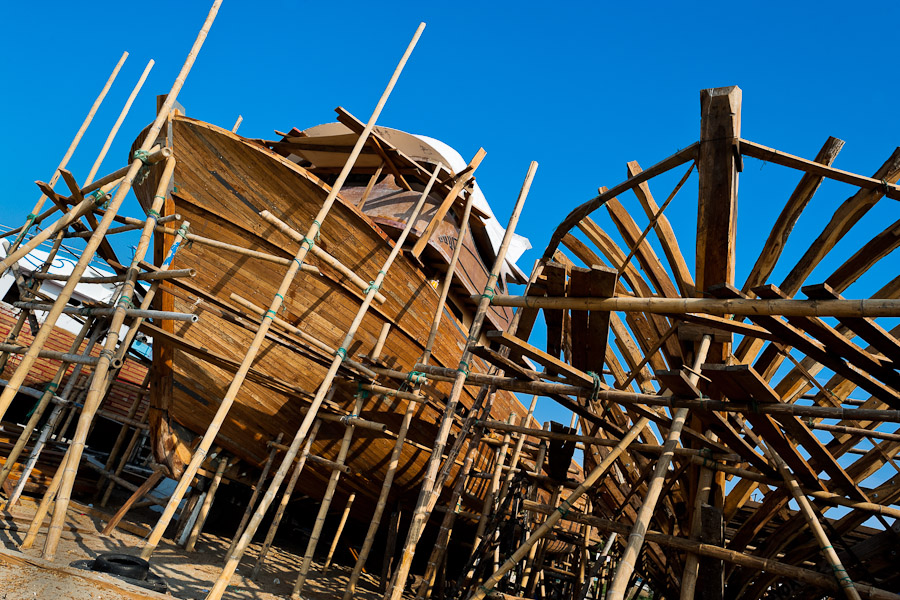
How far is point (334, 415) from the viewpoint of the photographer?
7469 millimetres

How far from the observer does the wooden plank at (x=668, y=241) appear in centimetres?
499

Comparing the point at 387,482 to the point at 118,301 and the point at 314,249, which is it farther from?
the point at 118,301

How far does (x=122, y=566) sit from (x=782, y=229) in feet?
19.4

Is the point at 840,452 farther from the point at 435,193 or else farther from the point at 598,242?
the point at 435,193

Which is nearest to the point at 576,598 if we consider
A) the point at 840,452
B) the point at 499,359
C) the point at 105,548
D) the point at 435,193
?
the point at 840,452

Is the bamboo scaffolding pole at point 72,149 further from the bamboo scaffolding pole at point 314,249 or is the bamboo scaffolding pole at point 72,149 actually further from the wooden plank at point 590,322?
the wooden plank at point 590,322

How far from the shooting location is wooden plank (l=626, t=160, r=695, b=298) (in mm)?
4992

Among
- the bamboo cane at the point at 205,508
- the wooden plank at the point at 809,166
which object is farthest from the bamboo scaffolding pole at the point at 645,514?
the bamboo cane at the point at 205,508

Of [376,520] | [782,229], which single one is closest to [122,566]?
[376,520]

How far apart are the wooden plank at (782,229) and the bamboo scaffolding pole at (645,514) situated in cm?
83

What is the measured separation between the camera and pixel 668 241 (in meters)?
5.20

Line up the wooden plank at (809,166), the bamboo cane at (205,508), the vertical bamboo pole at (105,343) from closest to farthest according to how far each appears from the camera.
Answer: the wooden plank at (809,166), the vertical bamboo pole at (105,343), the bamboo cane at (205,508)

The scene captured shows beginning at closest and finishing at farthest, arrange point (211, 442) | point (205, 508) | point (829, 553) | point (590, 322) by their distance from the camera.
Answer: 1. point (829, 553)
2. point (590, 322)
3. point (211, 442)
4. point (205, 508)

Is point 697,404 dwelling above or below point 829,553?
above
